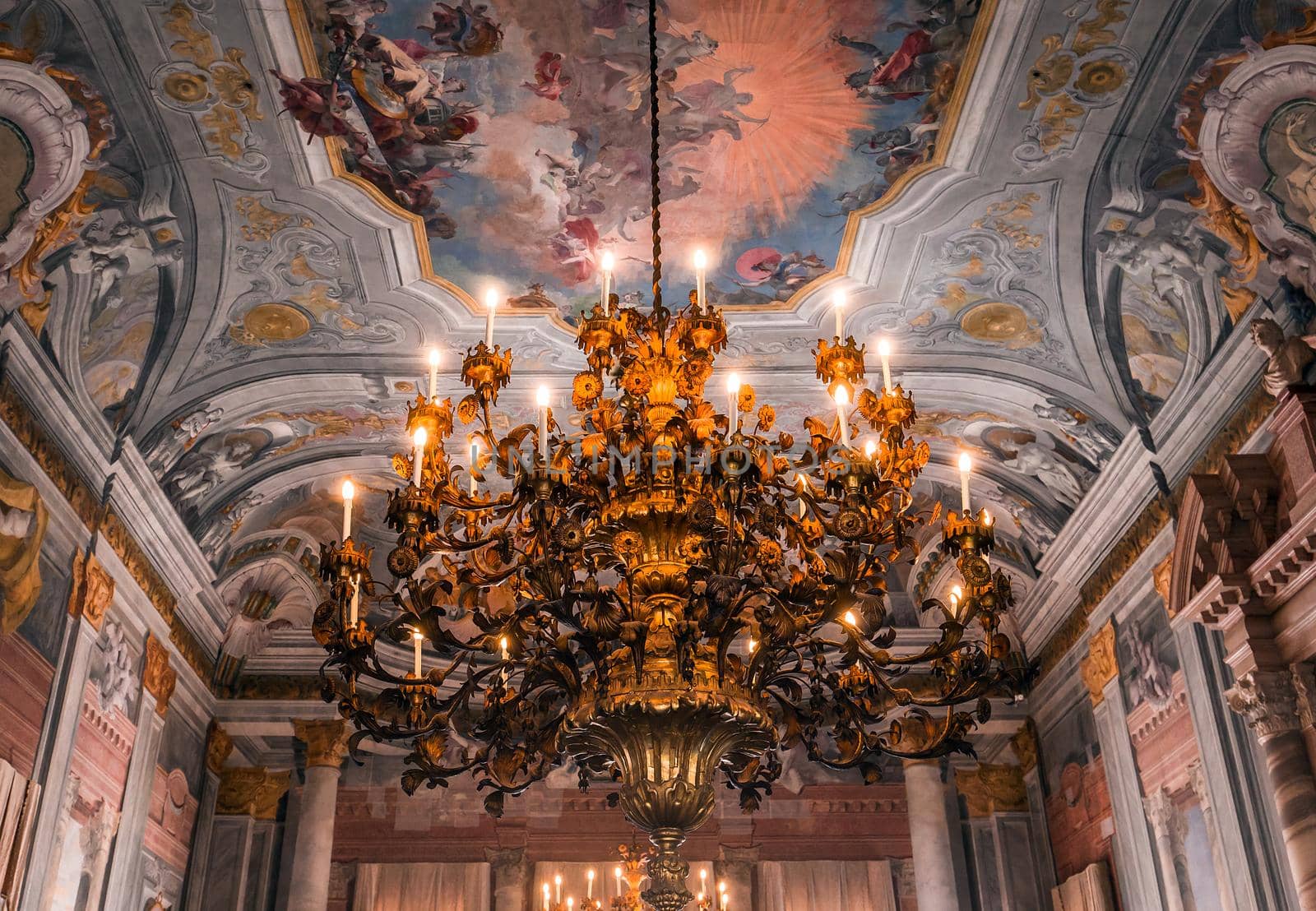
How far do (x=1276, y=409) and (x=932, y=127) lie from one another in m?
2.70

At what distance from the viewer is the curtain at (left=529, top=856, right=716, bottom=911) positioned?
14.0m

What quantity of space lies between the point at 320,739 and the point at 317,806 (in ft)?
2.35

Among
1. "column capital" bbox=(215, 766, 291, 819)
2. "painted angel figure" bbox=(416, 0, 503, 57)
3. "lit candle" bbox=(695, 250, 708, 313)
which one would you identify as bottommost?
"lit candle" bbox=(695, 250, 708, 313)

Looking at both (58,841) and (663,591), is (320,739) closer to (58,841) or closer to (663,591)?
(58,841)

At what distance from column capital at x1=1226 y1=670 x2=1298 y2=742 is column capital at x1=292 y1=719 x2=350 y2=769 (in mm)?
9276

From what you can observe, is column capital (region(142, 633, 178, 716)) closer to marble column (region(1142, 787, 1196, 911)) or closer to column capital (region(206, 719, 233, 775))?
column capital (region(206, 719, 233, 775))

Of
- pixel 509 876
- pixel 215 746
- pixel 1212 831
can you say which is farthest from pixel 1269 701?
pixel 215 746

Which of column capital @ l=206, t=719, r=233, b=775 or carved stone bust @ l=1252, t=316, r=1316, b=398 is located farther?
column capital @ l=206, t=719, r=233, b=775

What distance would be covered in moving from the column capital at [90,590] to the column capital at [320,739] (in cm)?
419

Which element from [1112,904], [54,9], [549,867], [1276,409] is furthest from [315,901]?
[1276,409]

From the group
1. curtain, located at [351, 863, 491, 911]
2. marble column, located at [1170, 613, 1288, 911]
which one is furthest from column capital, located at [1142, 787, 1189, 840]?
curtain, located at [351, 863, 491, 911]

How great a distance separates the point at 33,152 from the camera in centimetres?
704

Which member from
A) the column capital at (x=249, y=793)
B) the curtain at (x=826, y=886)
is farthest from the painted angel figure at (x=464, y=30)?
the curtain at (x=826, y=886)

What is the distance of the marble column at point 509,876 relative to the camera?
13953mm
